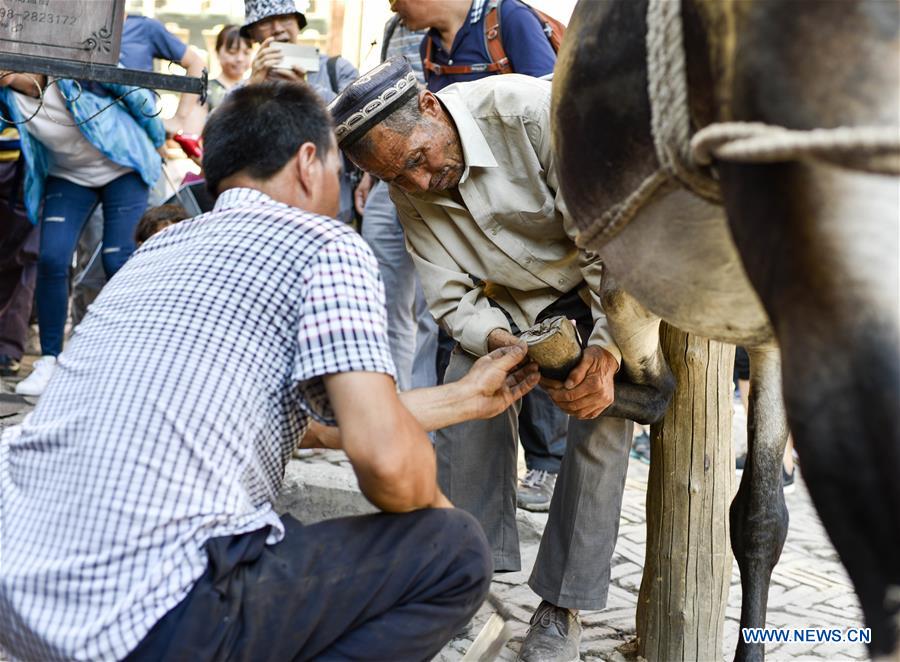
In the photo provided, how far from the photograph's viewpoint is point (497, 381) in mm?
2229

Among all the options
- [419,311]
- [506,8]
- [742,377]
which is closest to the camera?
[506,8]

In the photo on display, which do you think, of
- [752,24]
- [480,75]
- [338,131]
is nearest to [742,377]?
[480,75]

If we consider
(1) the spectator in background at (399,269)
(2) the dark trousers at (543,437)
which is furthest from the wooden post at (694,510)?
(1) the spectator in background at (399,269)

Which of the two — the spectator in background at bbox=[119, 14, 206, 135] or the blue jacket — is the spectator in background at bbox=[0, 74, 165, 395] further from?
the spectator in background at bbox=[119, 14, 206, 135]

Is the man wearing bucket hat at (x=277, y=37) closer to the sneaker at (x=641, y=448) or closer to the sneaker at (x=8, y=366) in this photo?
the sneaker at (x=8, y=366)

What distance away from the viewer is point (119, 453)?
1607mm

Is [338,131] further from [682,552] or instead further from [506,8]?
[682,552]

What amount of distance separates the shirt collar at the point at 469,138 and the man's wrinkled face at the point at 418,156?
0.02m

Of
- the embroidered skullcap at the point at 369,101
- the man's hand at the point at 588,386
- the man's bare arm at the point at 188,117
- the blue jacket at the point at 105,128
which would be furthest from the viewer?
the man's bare arm at the point at 188,117

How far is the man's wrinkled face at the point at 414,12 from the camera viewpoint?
131 inches

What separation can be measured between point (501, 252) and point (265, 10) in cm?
187

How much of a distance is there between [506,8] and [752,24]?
240cm

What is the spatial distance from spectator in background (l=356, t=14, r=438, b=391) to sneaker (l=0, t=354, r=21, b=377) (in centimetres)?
185

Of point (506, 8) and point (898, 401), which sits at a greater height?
point (506, 8)
